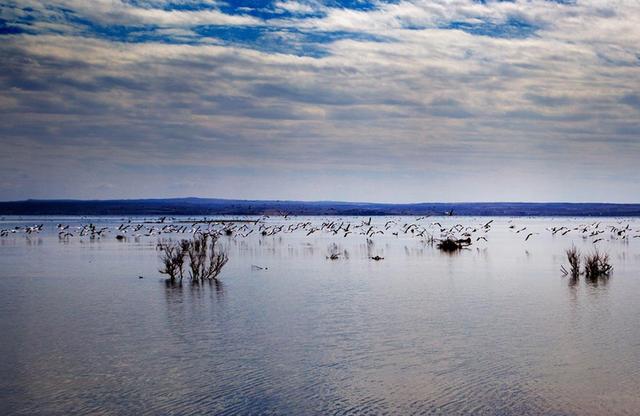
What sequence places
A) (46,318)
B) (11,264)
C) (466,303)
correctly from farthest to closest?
(11,264), (466,303), (46,318)

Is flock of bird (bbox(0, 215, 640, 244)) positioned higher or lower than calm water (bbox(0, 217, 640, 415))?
higher

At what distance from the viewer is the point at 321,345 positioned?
1416 centimetres

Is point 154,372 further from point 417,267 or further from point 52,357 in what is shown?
point 417,267

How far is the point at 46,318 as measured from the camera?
1738 cm

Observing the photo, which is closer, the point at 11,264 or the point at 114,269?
the point at 114,269

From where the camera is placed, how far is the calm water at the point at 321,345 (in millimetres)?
10492

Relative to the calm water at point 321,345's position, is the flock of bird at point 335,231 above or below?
above

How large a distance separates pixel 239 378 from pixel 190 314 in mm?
6546

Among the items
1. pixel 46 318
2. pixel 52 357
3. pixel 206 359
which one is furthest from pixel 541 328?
pixel 46 318

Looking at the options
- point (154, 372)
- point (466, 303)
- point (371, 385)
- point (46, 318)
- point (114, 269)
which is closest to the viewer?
point (371, 385)

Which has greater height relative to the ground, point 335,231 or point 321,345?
point 335,231

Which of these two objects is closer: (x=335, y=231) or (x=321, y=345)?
(x=321, y=345)

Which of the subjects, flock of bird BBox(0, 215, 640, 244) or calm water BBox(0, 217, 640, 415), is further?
flock of bird BBox(0, 215, 640, 244)

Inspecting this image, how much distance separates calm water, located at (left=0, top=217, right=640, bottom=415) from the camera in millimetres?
10492
